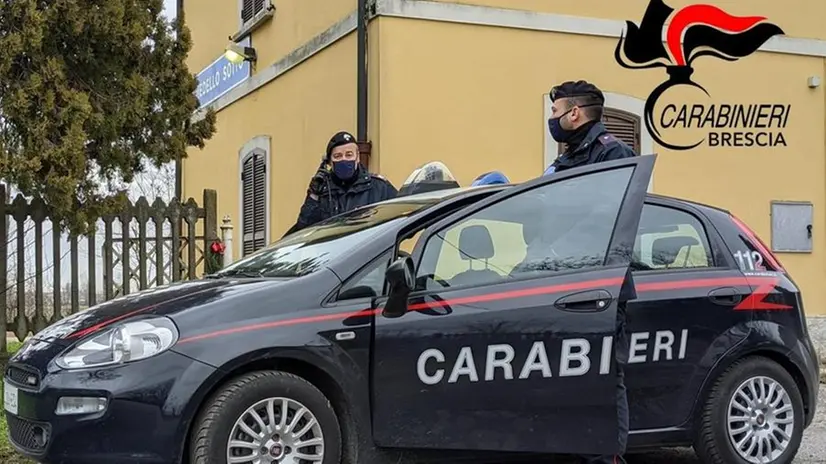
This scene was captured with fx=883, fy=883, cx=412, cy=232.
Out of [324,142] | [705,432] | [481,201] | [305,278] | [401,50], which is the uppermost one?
[401,50]

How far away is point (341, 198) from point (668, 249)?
2.50m

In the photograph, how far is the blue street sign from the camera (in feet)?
38.3

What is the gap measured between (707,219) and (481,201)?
1.40 m

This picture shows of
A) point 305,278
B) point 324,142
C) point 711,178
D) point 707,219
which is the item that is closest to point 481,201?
point 305,278

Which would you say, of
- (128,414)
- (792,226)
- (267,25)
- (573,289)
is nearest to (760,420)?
(573,289)

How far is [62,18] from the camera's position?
7312 mm

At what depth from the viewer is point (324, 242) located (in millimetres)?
4383

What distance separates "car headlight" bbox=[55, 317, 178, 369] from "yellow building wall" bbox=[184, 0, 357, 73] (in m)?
5.57

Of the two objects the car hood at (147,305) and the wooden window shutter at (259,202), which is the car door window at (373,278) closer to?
the car hood at (147,305)

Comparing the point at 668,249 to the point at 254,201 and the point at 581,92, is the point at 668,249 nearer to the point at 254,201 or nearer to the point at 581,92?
the point at 581,92

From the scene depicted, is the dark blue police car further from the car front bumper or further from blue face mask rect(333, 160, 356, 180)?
blue face mask rect(333, 160, 356, 180)

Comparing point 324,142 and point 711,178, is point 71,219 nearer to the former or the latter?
point 324,142

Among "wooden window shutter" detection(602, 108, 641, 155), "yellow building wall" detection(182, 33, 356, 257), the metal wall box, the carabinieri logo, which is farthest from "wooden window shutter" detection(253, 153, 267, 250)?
the metal wall box

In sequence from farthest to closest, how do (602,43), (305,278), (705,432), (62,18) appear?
(602,43), (62,18), (705,432), (305,278)
